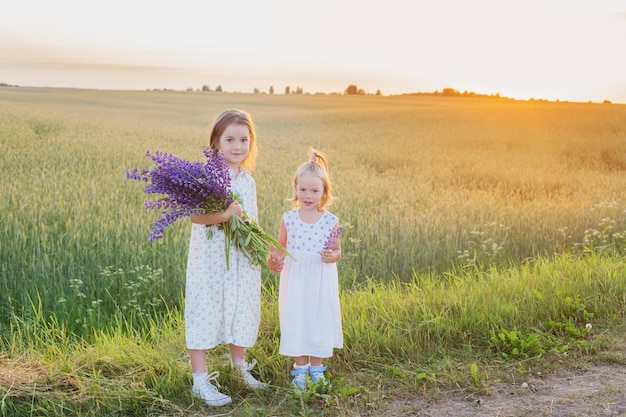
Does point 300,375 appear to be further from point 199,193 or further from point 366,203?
point 366,203

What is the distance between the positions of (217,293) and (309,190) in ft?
3.14

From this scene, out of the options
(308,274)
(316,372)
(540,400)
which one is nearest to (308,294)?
(308,274)

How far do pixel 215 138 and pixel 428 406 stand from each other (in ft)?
7.80

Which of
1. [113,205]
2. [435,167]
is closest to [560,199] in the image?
[435,167]

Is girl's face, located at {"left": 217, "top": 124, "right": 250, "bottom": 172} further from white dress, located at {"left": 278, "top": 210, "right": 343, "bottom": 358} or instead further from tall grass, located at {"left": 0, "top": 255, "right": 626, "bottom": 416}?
tall grass, located at {"left": 0, "top": 255, "right": 626, "bottom": 416}

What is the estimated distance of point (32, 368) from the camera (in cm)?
475

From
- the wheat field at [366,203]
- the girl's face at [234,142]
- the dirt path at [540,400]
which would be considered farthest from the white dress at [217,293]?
the wheat field at [366,203]

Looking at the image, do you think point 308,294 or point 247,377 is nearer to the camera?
point 308,294

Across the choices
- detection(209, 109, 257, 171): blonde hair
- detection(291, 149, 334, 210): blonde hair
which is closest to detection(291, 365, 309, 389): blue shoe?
detection(291, 149, 334, 210): blonde hair

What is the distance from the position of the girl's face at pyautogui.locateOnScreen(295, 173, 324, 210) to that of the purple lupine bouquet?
1.22ft

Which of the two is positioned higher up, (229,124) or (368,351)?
(229,124)

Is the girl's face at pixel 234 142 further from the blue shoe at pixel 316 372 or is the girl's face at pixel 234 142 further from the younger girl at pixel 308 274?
the blue shoe at pixel 316 372

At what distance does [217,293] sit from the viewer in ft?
15.1

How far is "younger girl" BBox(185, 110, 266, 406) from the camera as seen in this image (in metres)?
4.57
